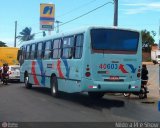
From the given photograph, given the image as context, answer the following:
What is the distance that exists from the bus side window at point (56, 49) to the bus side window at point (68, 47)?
70cm

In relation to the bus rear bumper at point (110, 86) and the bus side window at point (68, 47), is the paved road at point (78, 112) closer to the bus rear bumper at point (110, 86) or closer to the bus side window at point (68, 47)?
the bus rear bumper at point (110, 86)

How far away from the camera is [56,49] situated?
2112cm

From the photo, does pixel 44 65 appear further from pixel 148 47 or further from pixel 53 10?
pixel 148 47

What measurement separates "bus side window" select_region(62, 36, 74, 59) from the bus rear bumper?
217 cm

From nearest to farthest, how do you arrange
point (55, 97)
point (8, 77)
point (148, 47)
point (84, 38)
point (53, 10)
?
point (84, 38), point (55, 97), point (8, 77), point (53, 10), point (148, 47)

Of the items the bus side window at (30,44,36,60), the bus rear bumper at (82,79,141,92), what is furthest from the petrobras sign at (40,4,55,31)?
the bus rear bumper at (82,79,141,92)

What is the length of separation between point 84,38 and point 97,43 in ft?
1.83

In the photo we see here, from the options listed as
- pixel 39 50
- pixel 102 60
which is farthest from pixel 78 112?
pixel 39 50

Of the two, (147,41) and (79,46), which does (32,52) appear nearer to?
(79,46)

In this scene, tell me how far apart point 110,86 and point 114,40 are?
1874 mm

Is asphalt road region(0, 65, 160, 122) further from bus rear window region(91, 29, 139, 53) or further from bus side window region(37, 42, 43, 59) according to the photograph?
bus side window region(37, 42, 43, 59)

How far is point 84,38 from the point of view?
17359 mm

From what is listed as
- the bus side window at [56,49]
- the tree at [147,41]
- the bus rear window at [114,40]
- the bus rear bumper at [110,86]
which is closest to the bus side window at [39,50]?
the bus side window at [56,49]

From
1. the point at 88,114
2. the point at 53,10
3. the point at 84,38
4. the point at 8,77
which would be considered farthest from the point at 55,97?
the point at 53,10
